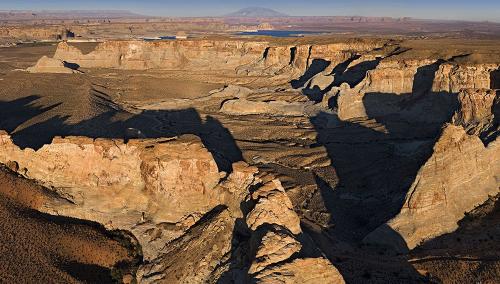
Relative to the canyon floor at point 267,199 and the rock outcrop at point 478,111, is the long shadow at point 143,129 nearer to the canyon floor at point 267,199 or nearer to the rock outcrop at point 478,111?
the canyon floor at point 267,199

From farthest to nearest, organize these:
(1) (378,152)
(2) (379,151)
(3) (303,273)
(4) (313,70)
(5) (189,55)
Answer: (5) (189,55)
(4) (313,70)
(2) (379,151)
(1) (378,152)
(3) (303,273)

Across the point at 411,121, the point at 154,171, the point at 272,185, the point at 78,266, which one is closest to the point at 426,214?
the point at 272,185

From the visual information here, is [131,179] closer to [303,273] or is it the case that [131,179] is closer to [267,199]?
[267,199]

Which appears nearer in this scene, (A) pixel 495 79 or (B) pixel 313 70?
(A) pixel 495 79

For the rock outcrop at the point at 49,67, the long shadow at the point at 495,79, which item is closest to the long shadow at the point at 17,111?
the rock outcrop at the point at 49,67

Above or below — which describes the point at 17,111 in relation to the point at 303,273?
below


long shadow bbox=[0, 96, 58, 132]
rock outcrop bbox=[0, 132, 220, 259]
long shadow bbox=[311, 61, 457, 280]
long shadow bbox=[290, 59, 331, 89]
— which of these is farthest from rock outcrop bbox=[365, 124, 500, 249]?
long shadow bbox=[290, 59, 331, 89]

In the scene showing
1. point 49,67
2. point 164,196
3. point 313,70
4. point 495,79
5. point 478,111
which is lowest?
point 164,196

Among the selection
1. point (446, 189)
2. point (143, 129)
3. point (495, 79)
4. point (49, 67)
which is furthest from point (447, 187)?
point (49, 67)

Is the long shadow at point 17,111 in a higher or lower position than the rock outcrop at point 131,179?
lower

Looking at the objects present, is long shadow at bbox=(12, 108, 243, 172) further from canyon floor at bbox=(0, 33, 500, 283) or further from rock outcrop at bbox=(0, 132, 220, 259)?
rock outcrop at bbox=(0, 132, 220, 259)
